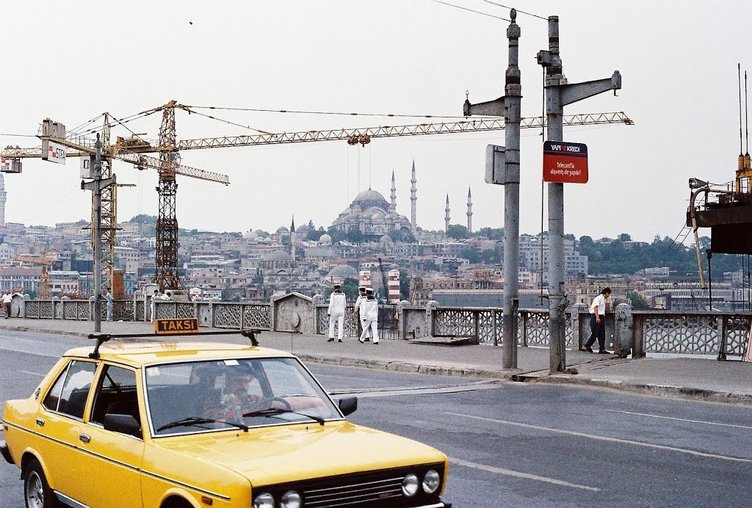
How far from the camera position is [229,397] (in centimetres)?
634

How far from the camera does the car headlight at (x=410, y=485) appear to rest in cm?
556

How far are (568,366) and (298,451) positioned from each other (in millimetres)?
15496

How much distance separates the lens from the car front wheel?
707cm

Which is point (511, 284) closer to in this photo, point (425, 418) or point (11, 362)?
point (425, 418)

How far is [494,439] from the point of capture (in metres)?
11.3

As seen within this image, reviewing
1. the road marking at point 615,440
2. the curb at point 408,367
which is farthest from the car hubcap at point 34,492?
the curb at point 408,367

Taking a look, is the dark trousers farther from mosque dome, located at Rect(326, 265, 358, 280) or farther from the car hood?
mosque dome, located at Rect(326, 265, 358, 280)

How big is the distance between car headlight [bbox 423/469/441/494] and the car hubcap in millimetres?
3324

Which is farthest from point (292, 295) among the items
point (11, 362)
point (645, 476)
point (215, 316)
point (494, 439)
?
point (645, 476)

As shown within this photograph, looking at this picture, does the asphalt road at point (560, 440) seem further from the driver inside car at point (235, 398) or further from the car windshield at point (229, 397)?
the driver inside car at point (235, 398)

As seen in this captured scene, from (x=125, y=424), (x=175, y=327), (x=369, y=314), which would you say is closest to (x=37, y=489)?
(x=175, y=327)

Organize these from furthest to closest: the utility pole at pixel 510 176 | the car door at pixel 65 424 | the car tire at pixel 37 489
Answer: the utility pole at pixel 510 176 → the car tire at pixel 37 489 → the car door at pixel 65 424

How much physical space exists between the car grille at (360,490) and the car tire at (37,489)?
2788 mm

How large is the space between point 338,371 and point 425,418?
8.23 meters
